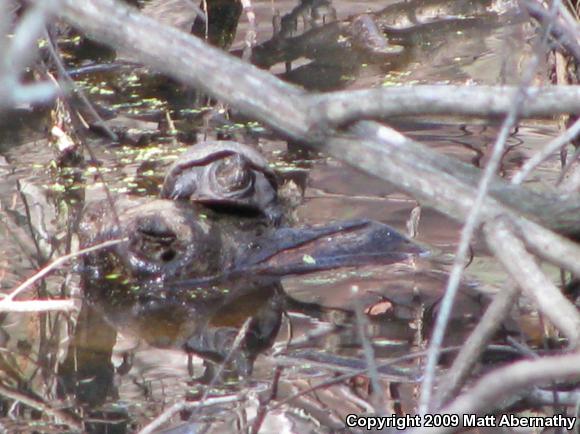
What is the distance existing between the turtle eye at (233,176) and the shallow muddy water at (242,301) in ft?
1.10

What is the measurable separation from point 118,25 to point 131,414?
2.12m

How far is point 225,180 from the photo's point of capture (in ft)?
19.4

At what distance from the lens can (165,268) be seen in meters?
5.47

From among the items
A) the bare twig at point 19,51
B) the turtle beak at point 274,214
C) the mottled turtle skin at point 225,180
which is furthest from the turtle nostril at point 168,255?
the bare twig at point 19,51

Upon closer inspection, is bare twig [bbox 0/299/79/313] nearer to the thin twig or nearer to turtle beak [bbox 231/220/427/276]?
the thin twig

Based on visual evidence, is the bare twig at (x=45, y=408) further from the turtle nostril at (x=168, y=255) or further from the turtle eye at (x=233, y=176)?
the turtle eye at (x=233, y=176)

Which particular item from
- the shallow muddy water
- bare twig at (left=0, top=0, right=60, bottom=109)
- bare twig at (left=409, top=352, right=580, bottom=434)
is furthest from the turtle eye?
bare twig at (left=409, top=352, right=580, bottom=434)

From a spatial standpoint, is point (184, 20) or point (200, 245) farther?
point (184, 20)

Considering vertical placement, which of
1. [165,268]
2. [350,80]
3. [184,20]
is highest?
[184,20]

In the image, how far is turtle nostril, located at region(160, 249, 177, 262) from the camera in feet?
18.0

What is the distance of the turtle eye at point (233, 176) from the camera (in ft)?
19.4

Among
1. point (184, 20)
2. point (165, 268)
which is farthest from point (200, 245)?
point (184, 20)

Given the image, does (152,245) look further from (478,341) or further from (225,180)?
(478,341)

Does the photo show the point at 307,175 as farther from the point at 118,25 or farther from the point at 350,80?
the point at 118,25
